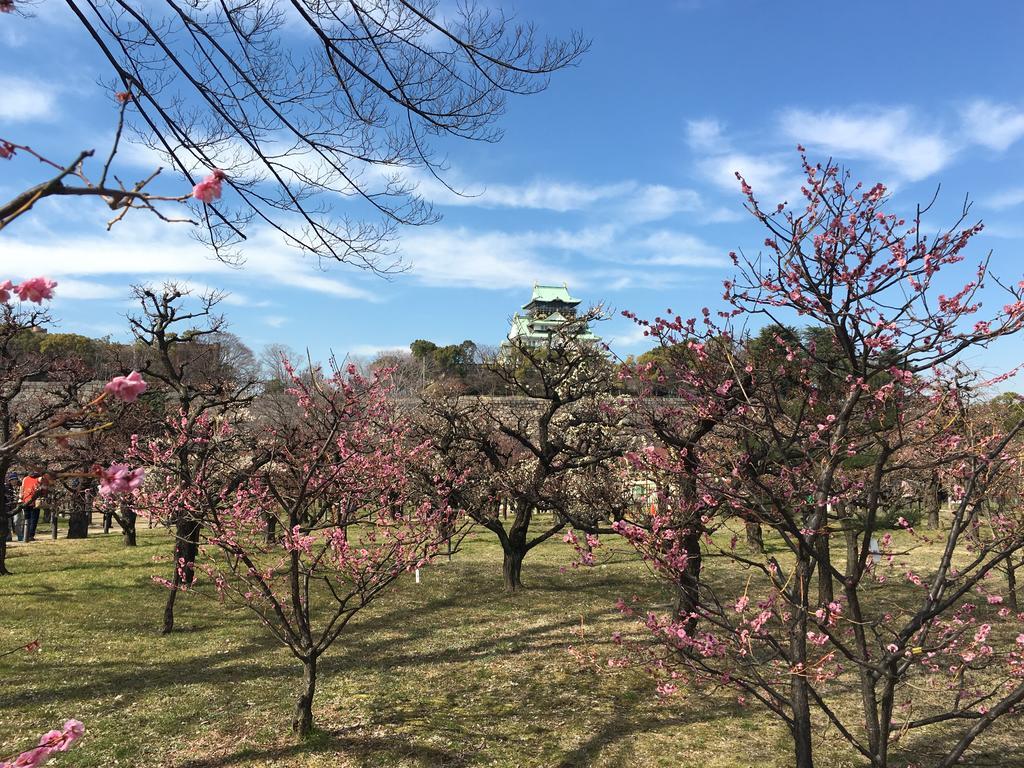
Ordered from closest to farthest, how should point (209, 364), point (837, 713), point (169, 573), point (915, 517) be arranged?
1. point (837, 713)
2. point (169, 573)
3. point (915, 517)
4. point (209, 364)

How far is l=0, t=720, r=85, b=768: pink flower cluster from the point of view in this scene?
2.27 m

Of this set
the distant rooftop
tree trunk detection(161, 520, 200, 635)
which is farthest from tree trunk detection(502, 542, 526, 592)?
the distant rooftop

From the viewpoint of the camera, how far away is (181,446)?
40.2 ft

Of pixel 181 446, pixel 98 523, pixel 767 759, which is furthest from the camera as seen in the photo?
pixel 98 523

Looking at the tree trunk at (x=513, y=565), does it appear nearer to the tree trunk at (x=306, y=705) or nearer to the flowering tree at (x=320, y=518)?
the flowering tree at (x=320, y=518)

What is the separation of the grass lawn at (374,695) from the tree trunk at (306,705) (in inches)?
7.9

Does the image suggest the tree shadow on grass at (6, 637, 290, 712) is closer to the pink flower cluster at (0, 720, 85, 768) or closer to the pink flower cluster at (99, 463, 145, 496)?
the pink flower cluster at (0, 720, 85, 768)

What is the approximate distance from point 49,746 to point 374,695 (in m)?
7.23

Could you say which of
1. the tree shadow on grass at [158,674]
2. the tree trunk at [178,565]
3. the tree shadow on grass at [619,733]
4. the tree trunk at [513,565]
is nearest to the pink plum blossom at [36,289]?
the tree shadow on grass at [619,733]

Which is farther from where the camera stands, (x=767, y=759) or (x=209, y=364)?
(x=209, y=364)

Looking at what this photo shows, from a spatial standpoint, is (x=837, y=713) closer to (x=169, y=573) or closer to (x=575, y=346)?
(x=575, y=346)

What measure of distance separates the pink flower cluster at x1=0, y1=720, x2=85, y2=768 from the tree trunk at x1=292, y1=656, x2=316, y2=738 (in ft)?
18.0

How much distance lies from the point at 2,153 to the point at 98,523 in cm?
3931

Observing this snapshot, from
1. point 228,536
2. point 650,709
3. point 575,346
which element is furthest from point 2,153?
point 575,346
